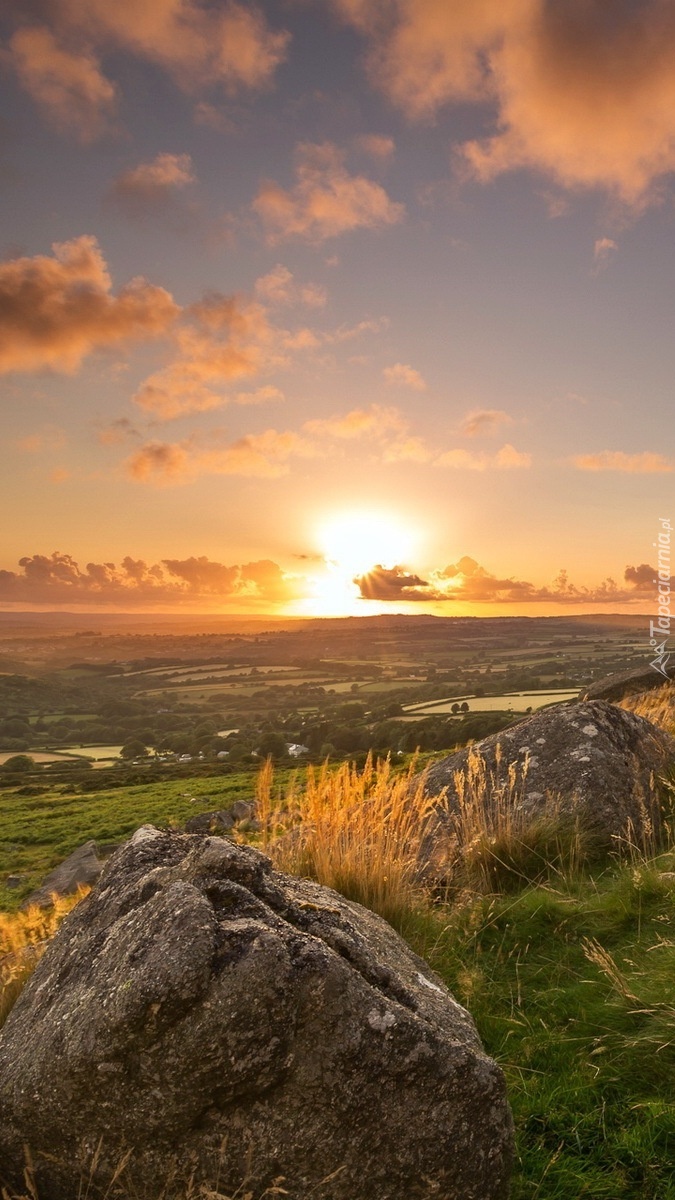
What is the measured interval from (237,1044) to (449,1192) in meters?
1.27

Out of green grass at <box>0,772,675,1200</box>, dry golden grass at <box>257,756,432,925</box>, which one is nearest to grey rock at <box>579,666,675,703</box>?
green grass at <box>0,772,675,1200</box>

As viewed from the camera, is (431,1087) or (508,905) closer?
(431,1087)

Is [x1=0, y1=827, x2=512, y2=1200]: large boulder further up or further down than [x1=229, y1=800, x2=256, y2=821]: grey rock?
further up

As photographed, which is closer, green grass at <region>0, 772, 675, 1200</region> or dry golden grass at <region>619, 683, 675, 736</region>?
green grass at <region>0, 772, 675, 1200</region>

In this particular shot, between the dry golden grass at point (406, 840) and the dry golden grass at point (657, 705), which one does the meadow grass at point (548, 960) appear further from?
the dry golden grass at point (657, 705)

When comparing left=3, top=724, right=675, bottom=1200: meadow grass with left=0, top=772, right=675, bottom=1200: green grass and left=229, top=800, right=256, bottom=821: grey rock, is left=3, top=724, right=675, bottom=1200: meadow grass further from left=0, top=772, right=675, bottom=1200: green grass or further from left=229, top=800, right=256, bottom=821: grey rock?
left=229, top=800, right=256, bottom=821: grey rock

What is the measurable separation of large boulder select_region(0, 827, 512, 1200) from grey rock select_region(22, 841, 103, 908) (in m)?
21.1

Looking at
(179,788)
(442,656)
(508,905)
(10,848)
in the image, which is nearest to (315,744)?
(179,788)

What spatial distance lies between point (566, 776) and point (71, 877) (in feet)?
69.9

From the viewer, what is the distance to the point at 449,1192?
10.2 ft

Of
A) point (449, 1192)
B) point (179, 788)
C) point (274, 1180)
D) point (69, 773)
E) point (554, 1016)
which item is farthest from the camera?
point (69, 773)

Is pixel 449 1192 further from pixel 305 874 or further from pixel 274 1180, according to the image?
pixel 305 874

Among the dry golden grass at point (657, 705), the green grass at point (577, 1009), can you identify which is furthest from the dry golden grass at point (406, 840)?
the dry golden grass at point (657, 705)

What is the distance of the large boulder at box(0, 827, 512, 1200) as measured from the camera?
2943 mm
